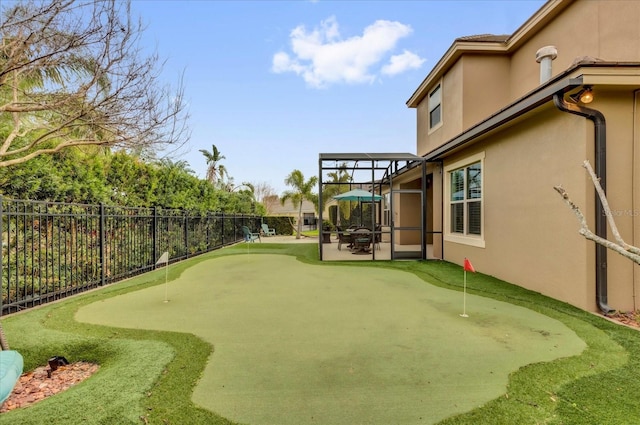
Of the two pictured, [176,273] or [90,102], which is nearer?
[90,102]

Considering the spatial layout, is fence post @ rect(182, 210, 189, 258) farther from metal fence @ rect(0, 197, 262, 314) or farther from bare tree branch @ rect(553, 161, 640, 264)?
bare tree branch @ rect(553, 161, 640, 264)

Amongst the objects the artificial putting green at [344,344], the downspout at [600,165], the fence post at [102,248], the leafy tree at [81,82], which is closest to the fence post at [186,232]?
the fence post at [102,248]

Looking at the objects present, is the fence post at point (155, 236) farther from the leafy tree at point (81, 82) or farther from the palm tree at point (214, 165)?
the palm tree at point (214, 165)

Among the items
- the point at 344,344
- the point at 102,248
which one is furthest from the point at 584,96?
the point at 102,248

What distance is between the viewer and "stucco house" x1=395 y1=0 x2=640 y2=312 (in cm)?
470

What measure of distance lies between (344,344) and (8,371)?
9.27 ft

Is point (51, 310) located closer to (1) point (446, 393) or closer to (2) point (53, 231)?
(2) point (53, 231)

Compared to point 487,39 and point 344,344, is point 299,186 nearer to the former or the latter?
point 487,39

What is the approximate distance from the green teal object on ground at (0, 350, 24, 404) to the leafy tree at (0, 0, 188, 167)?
3.80 metres

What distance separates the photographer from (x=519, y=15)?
11.5 meters

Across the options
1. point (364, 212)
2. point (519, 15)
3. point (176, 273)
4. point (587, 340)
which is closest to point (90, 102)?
point (176, 273)

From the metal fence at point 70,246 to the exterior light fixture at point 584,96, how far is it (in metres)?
8.55

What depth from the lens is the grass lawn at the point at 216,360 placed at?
2.21m

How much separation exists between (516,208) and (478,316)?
3065 millimetres
